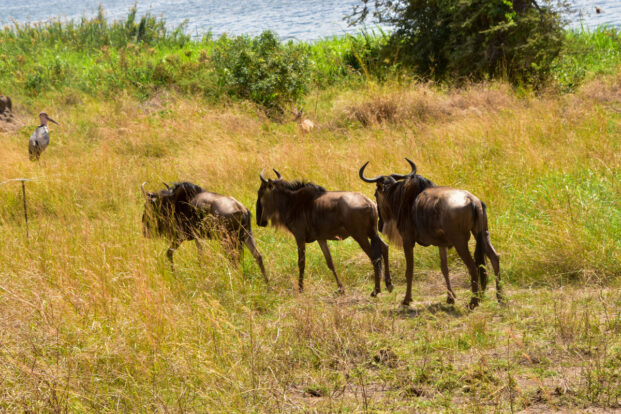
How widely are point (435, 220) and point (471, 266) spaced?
479 millimetres

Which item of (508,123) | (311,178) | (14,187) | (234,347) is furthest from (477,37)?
(234,347)

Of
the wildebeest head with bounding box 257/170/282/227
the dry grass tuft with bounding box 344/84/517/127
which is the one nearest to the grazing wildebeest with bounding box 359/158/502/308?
the wildebeest head with bounding box 257/170/282/227

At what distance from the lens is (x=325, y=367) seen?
4.39 metres

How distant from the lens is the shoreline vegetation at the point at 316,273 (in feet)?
13.1

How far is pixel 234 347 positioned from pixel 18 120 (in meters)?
13.3

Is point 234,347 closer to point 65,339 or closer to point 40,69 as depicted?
point 65,339

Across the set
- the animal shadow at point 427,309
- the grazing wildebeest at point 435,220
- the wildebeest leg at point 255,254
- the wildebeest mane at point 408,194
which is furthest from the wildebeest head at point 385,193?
the wildebeest leg at point 255,254

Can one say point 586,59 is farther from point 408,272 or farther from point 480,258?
point 408,272

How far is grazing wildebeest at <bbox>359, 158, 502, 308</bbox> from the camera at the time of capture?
5312 mm

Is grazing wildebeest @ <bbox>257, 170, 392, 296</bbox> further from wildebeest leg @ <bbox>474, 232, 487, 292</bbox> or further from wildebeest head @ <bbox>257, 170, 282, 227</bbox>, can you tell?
wildebeest leg @ <bbox>474, 232, 487, 292</bbox>

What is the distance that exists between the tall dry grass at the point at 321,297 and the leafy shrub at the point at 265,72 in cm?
318

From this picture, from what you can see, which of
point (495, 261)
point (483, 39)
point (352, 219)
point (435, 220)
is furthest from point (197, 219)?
point (483, 39)

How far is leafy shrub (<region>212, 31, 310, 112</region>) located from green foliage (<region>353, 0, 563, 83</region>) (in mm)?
2880

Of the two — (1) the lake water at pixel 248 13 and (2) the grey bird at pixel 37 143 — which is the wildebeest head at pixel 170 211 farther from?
(1) the lake water at pixel 248 13
